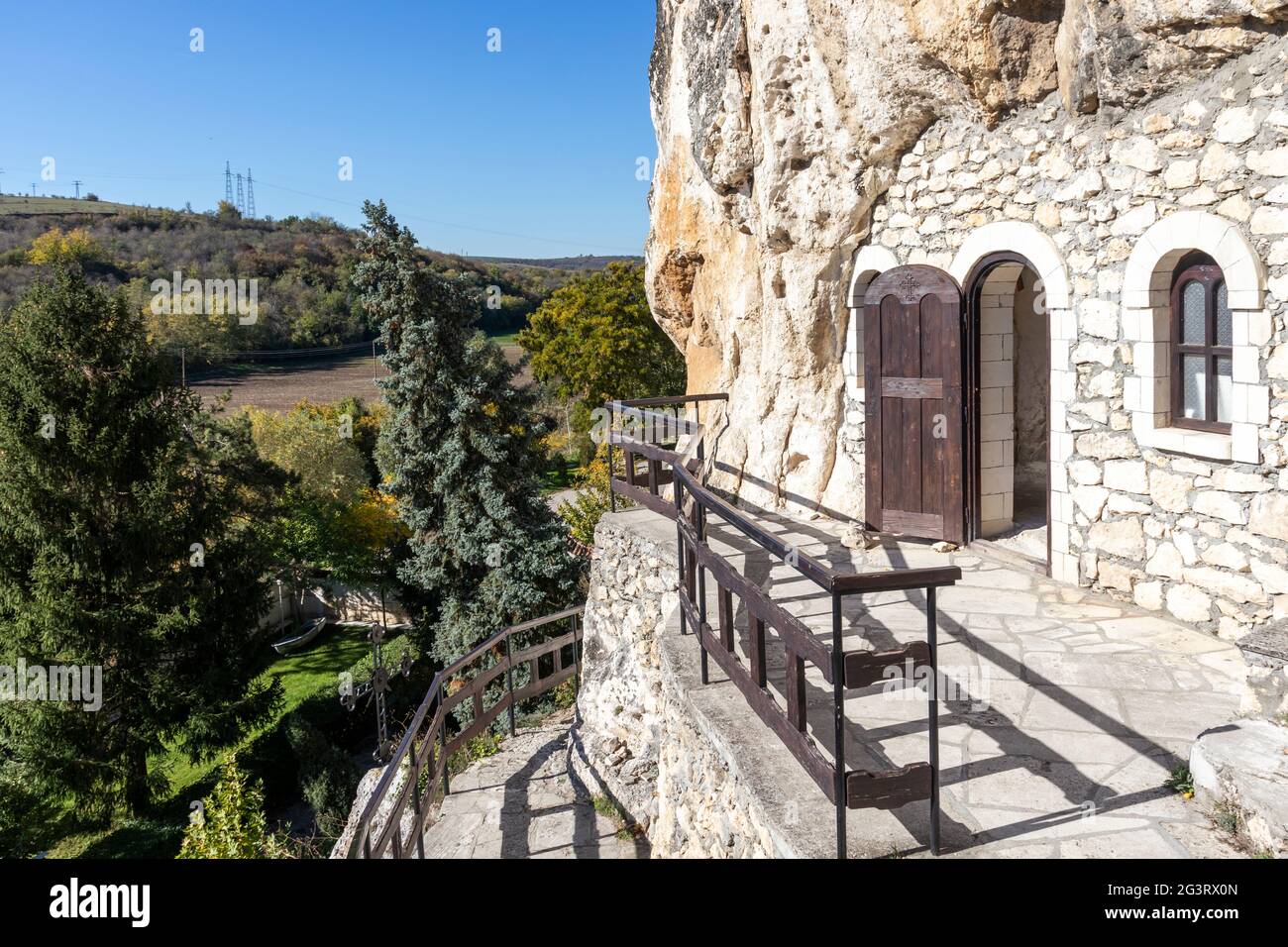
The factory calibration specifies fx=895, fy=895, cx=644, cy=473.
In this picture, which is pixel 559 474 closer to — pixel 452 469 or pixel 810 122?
pixel 452 469

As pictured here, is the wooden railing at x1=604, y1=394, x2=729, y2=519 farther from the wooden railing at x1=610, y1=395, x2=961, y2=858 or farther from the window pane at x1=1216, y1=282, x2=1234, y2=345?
the window pane at x1=1216, y1=282, x2=1234, y2=345

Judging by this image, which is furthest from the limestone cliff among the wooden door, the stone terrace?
the stone terrace

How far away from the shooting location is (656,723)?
7391mm

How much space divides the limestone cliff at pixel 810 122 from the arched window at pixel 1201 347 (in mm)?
1116

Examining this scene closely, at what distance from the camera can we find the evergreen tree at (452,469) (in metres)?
18.2

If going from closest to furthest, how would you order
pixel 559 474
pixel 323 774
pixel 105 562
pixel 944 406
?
1. pixel 944 406
2. pixel 323 774
3. pixel 105 562
4. pixel 559 474

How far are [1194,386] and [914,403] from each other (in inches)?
88.5

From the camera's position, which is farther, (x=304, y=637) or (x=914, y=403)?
(x=304, y=637)

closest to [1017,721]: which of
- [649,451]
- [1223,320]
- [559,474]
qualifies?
[1223,320]

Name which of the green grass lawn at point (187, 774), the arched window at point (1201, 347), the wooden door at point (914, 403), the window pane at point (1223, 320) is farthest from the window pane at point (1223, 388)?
the green grass lawn at point (187, 774)
